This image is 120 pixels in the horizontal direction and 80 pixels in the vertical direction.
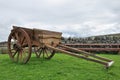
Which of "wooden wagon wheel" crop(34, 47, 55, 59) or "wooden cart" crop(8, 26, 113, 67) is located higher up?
"wooden cart" crop(8, 26, 113, 67)

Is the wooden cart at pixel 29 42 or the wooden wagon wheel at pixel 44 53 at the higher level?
the wooden cart at pixel 29 42

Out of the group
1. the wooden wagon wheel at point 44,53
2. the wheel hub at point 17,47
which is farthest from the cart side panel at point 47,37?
the wooden wagon wheel at point 44,53

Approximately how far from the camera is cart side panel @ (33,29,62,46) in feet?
22.7

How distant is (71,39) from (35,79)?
35.8 feet

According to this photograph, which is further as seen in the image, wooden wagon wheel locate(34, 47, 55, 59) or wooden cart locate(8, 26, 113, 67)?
wooden wagon wheel locate(34, 47, 55, 59)

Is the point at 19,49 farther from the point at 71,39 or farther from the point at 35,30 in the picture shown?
the point at 71,39

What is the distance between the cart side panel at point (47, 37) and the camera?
6914 millimetres

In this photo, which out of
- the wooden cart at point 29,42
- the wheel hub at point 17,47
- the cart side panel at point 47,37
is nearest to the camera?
the wooden cart at point 29,42

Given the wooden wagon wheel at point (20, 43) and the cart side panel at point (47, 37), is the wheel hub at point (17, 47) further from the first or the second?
the cart side panel at point (47, 37)

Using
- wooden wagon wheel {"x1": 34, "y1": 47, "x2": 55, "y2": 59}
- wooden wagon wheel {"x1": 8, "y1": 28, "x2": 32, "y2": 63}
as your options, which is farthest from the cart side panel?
wooden wagon wheel {"x1": 34, "y1": 47, "x2": 55, "y2": 59}

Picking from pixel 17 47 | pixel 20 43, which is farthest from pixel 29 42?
pixel 17 47

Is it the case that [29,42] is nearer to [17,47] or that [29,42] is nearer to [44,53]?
[17,47]

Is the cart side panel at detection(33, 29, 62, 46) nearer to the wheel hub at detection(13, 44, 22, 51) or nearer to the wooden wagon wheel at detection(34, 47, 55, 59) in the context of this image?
the wheel hub at detection(13, 44, 22, 51)

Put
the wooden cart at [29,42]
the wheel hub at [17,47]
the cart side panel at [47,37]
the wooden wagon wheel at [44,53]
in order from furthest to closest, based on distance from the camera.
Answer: the wooden wagon wheel at [44,53] < the wheel hub at [17,47] < the cart side panel at [47,37] < the wooden cart at [29,42]
